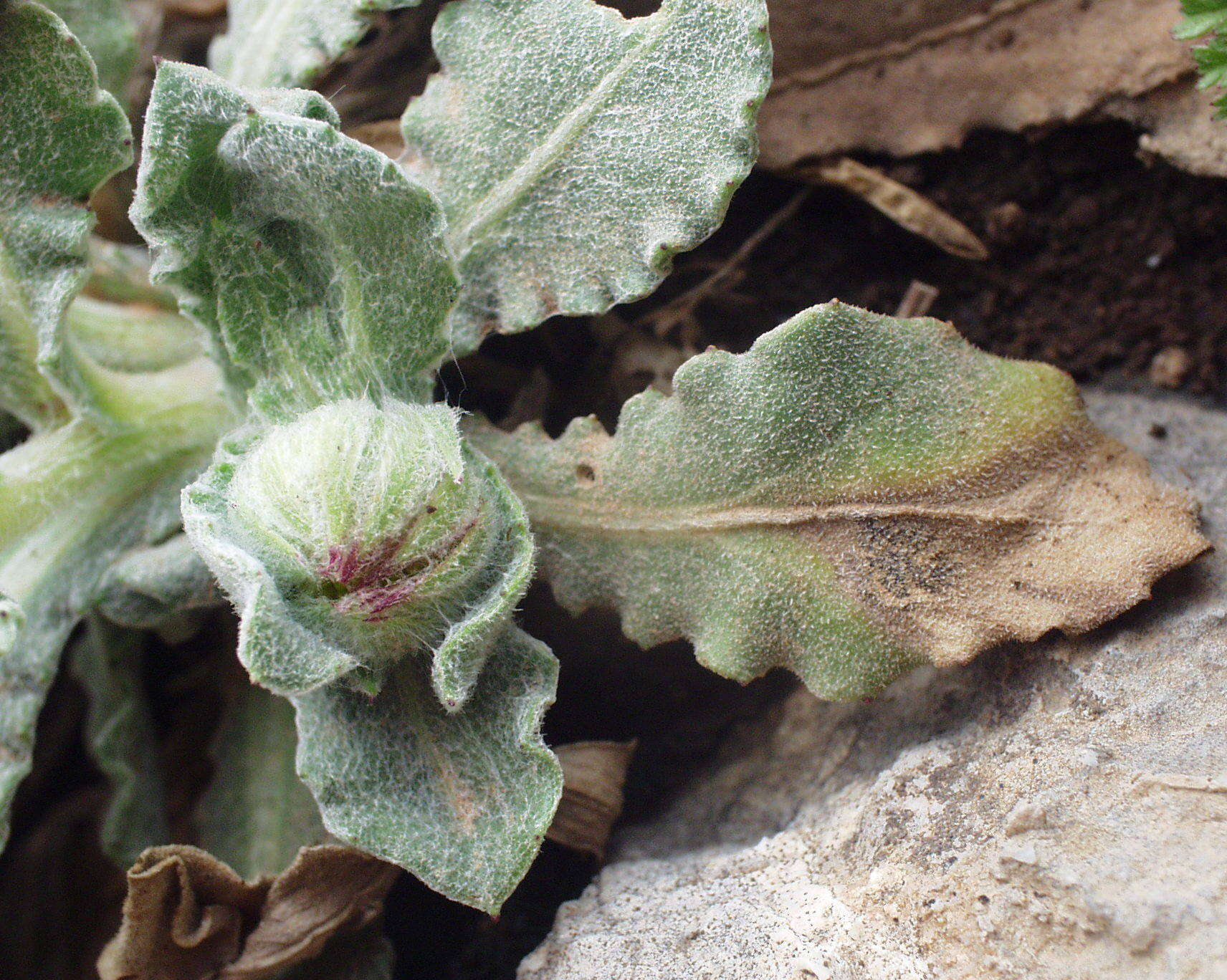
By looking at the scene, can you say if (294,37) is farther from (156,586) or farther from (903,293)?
(903,293)

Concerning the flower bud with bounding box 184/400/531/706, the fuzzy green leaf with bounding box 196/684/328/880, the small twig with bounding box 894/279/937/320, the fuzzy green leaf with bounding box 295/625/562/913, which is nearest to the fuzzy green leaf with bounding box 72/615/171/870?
the fuzzy green leaf with bounding box 196/684/328/880

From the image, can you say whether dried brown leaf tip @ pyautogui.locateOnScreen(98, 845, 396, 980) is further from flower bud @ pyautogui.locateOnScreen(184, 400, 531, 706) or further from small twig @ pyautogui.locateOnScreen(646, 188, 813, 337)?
small twig @ pyautogui.locateOnScreen(646, 188, 813, 337)

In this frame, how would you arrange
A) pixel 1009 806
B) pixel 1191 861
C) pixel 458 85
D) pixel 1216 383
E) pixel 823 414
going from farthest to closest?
pixel 1216 383 → pixel 458 85 → pixel 823 414 → pixel 1009 806 → pixel 1191 861

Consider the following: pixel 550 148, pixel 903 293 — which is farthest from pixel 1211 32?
pixel 550 148

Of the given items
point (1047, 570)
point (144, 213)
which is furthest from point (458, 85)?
point (1047, 570)

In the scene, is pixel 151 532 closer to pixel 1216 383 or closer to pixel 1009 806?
pixel 1009 806
